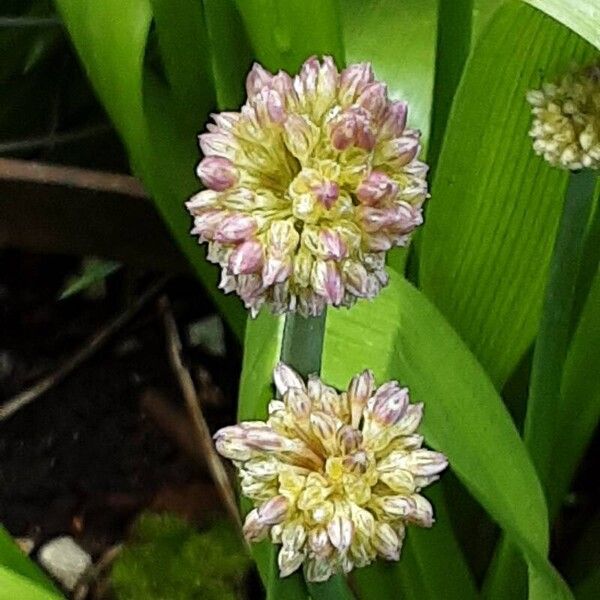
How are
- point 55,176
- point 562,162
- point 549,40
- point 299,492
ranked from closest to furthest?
point 299,492 < point 562,162 < point 549,40 < point 55,176

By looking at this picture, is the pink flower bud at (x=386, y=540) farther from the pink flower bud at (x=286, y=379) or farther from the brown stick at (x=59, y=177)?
the brown stick at (x=59, y=177)

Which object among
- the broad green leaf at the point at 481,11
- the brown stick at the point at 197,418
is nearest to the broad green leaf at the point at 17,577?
the brown stick at the point at 197,418

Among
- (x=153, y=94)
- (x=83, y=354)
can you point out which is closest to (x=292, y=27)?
(x=153, y=94)

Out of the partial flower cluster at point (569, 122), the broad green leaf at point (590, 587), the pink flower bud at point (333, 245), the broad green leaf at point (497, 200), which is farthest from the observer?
the broad green leaf at point (590, 587)

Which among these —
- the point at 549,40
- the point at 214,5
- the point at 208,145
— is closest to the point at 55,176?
the point at 214,5

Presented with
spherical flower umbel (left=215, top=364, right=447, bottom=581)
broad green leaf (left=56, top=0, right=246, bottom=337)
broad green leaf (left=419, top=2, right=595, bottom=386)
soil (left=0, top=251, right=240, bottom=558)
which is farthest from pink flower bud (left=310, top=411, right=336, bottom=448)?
soil (left=0, top=251, right=240, bottom=558)

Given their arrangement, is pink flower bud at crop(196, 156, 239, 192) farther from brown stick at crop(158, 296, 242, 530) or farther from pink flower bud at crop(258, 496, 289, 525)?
brown stick at crop(158, 296, 242, 530)

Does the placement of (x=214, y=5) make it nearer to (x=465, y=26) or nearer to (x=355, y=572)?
(x=465, y=26)

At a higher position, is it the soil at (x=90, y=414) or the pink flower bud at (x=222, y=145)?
the pink flower bud at (x=222, y=145)
